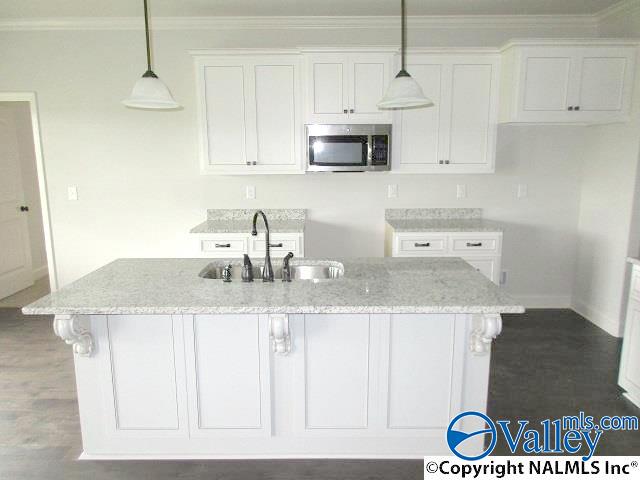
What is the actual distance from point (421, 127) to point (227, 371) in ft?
8.94

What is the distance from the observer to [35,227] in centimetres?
555

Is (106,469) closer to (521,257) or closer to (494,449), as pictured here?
(494,449)

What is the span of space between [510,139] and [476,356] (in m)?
2.80

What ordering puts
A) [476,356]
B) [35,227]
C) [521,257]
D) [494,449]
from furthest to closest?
[35,227] < [521,257] < [494,449] < [476,356]

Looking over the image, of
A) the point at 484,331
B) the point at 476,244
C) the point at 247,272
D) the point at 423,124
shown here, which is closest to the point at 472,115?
the point at 423,124

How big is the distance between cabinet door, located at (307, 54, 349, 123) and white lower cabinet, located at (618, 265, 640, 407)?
7.84ft

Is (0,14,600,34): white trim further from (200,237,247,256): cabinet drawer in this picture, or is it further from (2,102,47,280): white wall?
(200,237,247,256): cabinet drawer

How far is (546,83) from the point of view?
3625 millimetres

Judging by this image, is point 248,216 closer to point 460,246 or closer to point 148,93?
point 460,246

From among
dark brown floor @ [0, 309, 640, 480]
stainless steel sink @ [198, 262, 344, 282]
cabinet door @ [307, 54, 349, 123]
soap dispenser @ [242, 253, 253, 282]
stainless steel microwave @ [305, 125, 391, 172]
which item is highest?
cabinet door @ [307, 54, 349, 123]

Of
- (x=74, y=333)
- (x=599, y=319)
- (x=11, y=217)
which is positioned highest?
(x=11, y=217)

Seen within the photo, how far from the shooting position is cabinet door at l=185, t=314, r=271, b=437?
2090 mm

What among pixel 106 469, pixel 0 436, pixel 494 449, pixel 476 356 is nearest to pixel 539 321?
pixel 494 449

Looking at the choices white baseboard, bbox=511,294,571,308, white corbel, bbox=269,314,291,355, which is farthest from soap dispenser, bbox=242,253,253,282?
white baseboard, bbox=511,294,571,308
